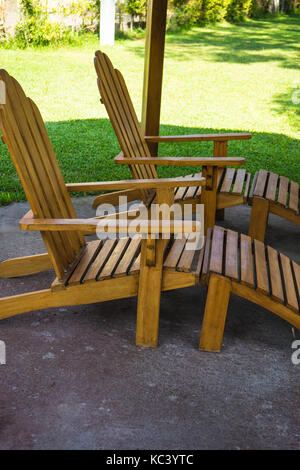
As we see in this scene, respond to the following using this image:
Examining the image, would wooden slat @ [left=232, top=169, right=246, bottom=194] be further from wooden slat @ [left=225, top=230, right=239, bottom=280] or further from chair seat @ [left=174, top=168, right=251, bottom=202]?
wooden slat @ [left=225, top=230, right=239, bottom=280]

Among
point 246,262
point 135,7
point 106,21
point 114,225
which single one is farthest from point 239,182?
point 135,7

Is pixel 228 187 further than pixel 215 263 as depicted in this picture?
Yes

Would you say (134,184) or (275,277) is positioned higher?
(134,184)

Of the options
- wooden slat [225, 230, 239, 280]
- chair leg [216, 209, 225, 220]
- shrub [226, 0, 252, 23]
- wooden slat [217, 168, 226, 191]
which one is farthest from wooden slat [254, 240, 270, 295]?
shrub [226, 0, 252, 23]

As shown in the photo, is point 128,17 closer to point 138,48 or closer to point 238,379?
point 138,48

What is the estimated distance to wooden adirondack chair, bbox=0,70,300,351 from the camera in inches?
95.1

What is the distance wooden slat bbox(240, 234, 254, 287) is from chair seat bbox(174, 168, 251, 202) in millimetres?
738

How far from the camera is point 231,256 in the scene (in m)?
2.66

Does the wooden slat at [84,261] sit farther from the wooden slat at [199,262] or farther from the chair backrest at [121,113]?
the chair backrest at [121,113]

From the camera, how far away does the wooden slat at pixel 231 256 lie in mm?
2458

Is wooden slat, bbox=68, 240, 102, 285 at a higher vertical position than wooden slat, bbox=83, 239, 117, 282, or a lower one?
lower

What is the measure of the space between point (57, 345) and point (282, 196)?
76.9 inches

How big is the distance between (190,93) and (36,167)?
965 centimetres

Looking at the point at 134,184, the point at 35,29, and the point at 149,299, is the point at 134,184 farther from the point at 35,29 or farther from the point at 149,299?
the point at 35,29
